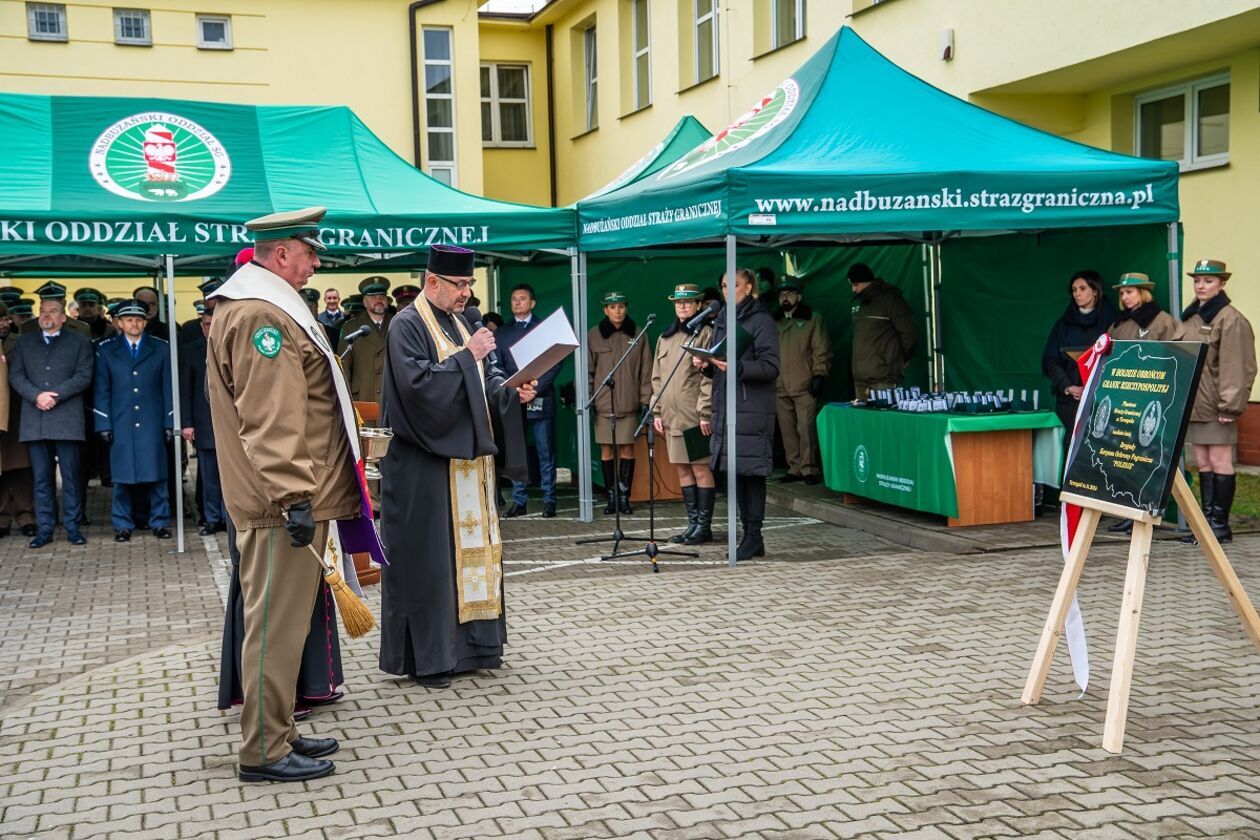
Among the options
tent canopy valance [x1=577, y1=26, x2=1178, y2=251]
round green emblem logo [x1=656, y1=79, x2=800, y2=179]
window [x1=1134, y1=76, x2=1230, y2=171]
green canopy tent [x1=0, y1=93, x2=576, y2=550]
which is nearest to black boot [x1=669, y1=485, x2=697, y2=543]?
tent canopy valance [x1=577, y1=26, x2=1178, y2=251]

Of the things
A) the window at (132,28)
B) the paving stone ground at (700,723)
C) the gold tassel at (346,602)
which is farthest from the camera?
the window at (132,28)

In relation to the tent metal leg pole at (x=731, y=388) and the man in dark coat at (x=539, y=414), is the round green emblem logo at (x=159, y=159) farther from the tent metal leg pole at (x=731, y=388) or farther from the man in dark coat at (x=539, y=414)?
the tent metal leg pole at (x=731, y=388)

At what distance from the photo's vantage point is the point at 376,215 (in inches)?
417

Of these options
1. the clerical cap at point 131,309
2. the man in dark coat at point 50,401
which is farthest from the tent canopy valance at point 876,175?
the man in dark coat at point 50,401

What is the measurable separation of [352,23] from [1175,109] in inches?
567

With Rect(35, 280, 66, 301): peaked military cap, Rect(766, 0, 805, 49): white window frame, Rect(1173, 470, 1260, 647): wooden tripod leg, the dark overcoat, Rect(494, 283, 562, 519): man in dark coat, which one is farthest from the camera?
Rect(766, 0, 805, 49): white window frame

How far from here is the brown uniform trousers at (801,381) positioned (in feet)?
42.8

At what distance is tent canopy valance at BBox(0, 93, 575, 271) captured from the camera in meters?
10.0

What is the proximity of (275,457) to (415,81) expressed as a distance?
19937 mm

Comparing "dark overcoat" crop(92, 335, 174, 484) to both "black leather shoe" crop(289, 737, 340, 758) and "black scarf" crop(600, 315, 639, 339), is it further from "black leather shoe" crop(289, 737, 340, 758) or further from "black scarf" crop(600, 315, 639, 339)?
"black leather shoe" crop(289, 737, 340, 758)

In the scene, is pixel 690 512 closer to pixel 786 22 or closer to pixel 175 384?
pixel 175 384

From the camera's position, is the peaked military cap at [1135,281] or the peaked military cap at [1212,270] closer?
the peaked military cap at [1212,270]

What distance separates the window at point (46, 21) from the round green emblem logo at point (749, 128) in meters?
15.2

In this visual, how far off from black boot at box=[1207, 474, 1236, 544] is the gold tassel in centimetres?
657
